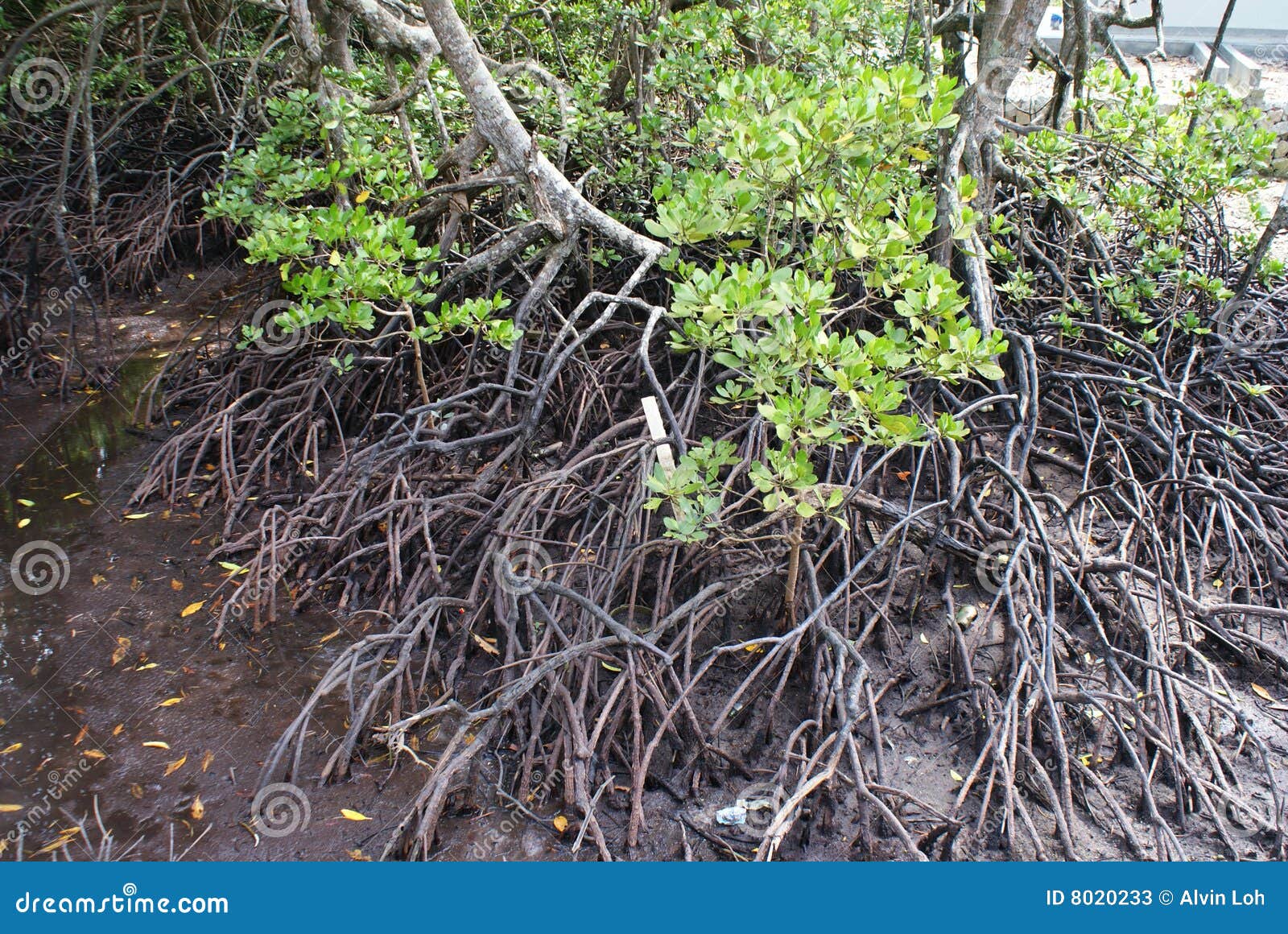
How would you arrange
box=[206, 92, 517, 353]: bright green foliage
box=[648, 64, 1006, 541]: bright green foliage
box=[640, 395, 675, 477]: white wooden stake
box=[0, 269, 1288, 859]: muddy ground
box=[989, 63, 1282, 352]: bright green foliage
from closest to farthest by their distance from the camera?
box=[648, 64, 1006, 541]: bright green foliage → box=[0, 269, 1288, 859]: muddy ground → box=[640, 395, 675, 477]: white wooden stake → box=[206, 92, 517, 353]: bright green foliage → box=[989, 63, 1282, 352]: bright green foliage

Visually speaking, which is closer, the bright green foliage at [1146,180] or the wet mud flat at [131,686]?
the wet mud flat at [131,686]

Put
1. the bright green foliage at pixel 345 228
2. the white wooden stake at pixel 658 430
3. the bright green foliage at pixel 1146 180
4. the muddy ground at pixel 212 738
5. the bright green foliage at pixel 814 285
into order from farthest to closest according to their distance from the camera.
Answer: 1. the bright green foliage at pixel 1146 180
2. the bright green foliage at pixel 345 228
3. the white wooden stake at pixel 658 430
4. the muddy ground at pixel 212 738
5. the bright green foliage at pixel 814 285

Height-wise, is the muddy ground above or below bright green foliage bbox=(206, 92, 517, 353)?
below

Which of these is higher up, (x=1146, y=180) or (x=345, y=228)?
(x=345, y=228)

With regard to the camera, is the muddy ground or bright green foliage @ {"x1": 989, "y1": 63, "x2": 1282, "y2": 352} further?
bright green foliage @ {"x1": 989, "y1": 63, "x2": 1282, "y2": 352}

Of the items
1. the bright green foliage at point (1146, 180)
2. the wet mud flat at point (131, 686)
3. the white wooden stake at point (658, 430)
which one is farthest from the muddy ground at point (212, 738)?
the bright green foliage at point (1146, 180)

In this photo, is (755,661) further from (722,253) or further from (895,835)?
(722,253)

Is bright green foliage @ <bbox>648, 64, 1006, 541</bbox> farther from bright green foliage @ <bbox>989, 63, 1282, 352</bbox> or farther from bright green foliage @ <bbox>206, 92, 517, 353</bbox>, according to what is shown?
bright green foliage @ <bbox>989, 63, 1282, 352</bbox>

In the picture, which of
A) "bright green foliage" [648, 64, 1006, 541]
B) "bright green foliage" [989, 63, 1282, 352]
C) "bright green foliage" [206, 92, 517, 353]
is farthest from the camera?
"bright green foliage" [989, 63, 1282, 352]

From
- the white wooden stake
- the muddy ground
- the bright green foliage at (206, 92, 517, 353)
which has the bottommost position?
the muddy ground

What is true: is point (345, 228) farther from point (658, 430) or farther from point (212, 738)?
point (212, 738)

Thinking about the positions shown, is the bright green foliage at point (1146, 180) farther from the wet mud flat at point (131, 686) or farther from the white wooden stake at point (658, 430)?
the wet mud flat at point (131, 686)

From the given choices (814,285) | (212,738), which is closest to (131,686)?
(212,738)


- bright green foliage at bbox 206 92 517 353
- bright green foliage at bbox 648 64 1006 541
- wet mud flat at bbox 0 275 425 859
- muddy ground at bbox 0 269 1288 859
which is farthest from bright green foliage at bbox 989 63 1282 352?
wet mud flat at bbox 0 275 425 859
